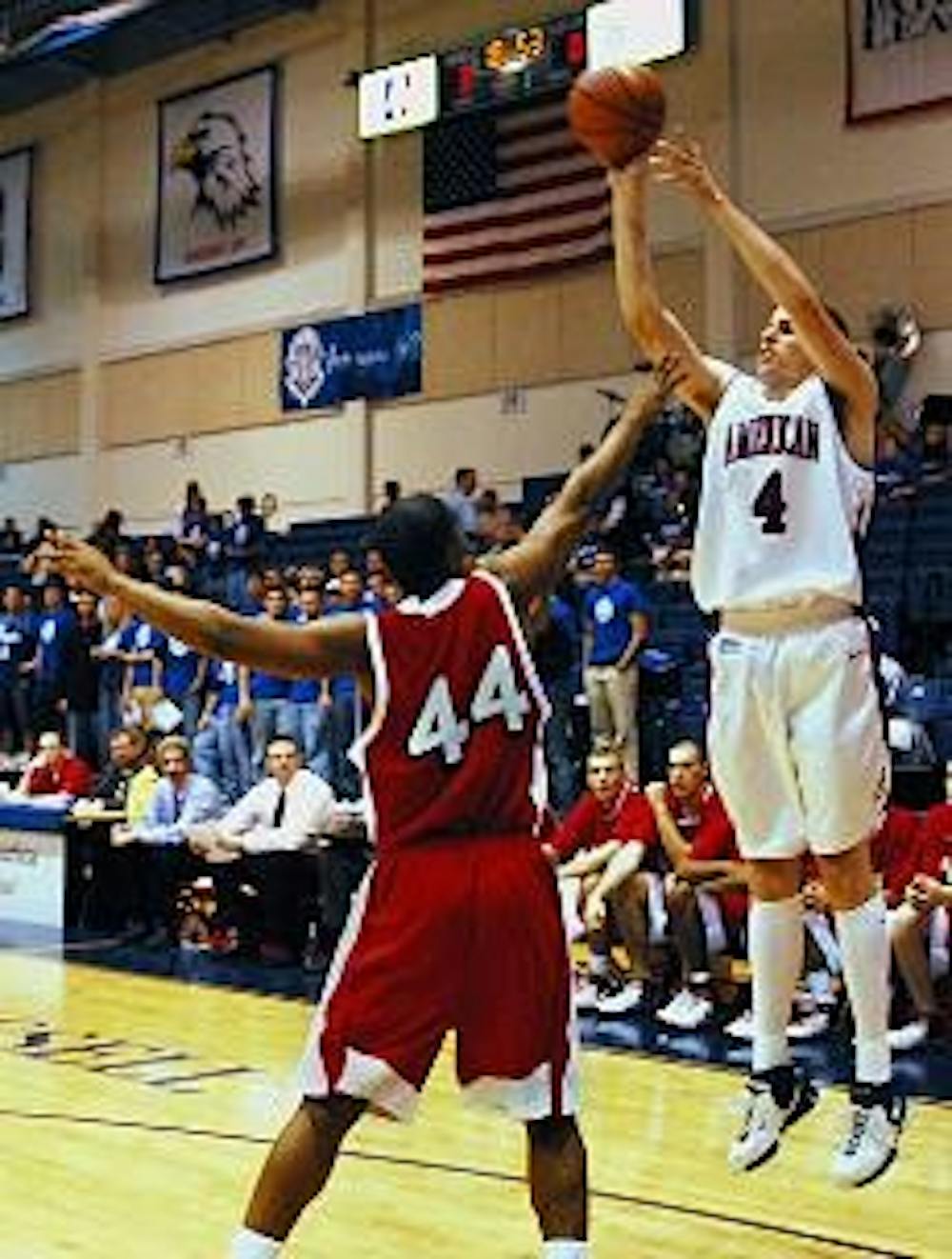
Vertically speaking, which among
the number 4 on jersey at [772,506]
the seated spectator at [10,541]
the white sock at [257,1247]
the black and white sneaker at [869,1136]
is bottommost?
the white sock at [257,1247]

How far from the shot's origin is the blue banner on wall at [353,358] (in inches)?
739

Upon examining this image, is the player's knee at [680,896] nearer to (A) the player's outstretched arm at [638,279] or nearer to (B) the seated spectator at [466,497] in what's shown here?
(A) the player's outstretched arm at [638,279]

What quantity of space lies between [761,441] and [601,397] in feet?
41.7

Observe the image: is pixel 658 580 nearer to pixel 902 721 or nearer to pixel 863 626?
pixel 902 721

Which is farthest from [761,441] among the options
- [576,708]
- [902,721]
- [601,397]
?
[601,397]

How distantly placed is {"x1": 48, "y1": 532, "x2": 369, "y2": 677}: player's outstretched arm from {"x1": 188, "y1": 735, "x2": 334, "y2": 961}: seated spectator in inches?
276

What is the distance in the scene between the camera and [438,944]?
386 cm

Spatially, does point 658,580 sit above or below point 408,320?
below

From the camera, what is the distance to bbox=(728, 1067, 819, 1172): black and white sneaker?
4.52 metres

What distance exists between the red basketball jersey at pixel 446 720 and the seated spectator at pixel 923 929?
14.5ft

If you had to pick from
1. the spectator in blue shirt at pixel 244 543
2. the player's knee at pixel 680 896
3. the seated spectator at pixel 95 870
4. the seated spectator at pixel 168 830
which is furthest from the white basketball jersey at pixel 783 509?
the spectator in blue shirt at pixel 244 543

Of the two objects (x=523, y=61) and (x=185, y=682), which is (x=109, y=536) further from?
(x=523, y=61)

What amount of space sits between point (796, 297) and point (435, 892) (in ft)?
5.12

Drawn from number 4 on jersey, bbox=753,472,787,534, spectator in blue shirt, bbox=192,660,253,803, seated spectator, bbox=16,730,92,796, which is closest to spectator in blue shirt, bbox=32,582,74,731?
seated spectator, bbox=16,730,92,796
